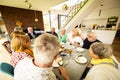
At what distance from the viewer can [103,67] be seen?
2.33 feet

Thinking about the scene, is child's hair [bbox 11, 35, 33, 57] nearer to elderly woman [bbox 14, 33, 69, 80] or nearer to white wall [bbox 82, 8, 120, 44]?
elderly woman [bbox 14, 33, 69, 80]

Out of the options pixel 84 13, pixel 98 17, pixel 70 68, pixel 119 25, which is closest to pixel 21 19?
pixel 84 13

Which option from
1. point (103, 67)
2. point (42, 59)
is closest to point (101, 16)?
point (103, 67)

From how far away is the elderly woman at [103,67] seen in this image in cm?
66

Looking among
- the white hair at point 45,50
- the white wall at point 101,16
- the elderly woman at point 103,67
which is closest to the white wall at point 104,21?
the white wall at point 101,16

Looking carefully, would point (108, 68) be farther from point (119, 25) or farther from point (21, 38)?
point (119, 25)

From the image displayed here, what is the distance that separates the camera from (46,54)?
1.77ft

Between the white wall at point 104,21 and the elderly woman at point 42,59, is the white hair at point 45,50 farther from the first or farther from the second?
the white wall at point 104,21

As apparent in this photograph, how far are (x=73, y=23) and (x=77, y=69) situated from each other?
3.09 m

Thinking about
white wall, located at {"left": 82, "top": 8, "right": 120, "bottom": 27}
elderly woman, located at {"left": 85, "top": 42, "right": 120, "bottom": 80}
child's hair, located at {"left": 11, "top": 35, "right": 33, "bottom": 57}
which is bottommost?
elderly woman, located at {"left": 85, "top": 42, "right": 120, "bottom": 80}

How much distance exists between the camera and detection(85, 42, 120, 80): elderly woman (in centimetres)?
66

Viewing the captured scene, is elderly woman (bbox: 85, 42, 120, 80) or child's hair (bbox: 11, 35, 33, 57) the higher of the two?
child's hair (bbox: 11, 35, 33, 57)

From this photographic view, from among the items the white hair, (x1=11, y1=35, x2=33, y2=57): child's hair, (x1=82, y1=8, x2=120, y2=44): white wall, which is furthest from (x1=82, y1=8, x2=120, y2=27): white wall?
the white hair

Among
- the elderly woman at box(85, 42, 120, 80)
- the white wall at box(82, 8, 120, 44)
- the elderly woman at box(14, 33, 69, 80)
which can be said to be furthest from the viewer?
the white wall at box(82, 8, 120, 44)
